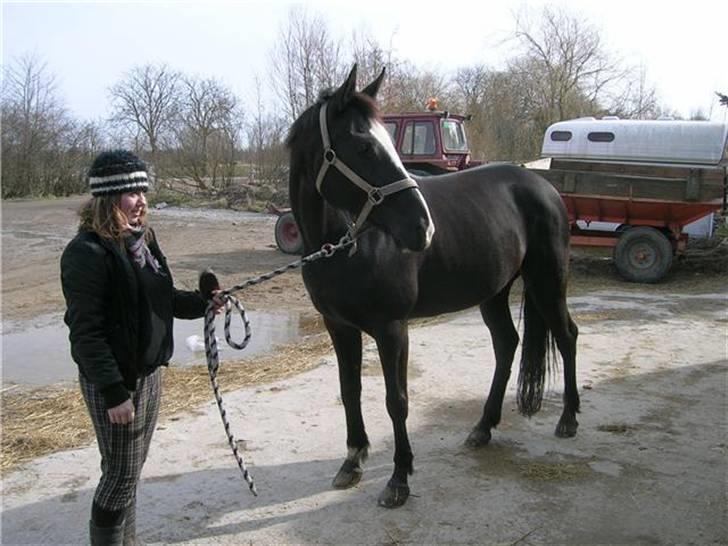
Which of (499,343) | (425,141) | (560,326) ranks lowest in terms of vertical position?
(499,343)

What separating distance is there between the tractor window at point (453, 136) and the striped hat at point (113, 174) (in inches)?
349

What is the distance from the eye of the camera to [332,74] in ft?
71.7

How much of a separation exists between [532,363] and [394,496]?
4.44ft

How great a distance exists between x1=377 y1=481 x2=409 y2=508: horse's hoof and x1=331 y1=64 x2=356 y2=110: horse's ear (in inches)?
65.5

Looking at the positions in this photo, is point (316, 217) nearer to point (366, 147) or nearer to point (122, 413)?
point (366, 147)

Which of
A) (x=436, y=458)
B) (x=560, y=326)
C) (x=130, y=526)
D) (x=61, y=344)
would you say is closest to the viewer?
(x=130, y=526)

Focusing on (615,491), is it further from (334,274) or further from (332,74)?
(332,74)

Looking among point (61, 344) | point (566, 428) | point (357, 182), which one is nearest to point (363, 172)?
point (357, 182)

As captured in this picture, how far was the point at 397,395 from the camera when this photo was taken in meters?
2.85

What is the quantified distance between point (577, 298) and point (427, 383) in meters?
3.63

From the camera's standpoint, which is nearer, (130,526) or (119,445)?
(119,445)

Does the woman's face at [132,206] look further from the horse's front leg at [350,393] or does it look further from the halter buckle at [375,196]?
the horse's front leg at [350,393]

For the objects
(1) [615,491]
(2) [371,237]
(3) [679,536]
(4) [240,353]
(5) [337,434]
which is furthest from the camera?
(4) [240,353]

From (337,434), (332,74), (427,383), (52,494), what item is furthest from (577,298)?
(332,74)
